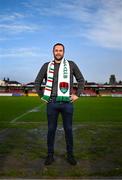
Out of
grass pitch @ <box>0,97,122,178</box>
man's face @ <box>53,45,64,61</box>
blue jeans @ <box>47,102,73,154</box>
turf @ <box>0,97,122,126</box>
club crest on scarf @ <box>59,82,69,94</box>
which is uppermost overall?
man's face @ <box>53,45,64,61</box>

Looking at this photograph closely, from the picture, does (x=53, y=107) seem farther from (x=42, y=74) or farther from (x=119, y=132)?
(x=119, y=132)

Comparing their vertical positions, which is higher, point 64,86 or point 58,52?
point 58,52

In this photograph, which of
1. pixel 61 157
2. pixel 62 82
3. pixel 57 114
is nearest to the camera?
pixel 62 82

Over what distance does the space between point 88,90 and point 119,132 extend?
92.2 meters

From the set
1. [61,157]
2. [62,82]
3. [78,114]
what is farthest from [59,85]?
[78,114]

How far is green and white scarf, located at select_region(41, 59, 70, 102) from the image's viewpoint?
7.77m

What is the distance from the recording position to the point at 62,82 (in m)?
7.77

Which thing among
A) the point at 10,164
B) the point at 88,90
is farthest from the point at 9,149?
the point at 88,90

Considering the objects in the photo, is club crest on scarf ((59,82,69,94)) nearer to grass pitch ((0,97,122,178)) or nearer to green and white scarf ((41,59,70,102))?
green and white scarf ((41,59,70,102))

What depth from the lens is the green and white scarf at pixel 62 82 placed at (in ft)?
25.5

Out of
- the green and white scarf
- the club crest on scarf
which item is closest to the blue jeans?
the green and white scarf

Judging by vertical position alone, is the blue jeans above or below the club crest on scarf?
below

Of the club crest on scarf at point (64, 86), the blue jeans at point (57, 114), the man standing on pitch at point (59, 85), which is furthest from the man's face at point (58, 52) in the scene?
the blue jeans at point (57, 114)

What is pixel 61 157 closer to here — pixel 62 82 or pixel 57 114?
pixel 57 114
